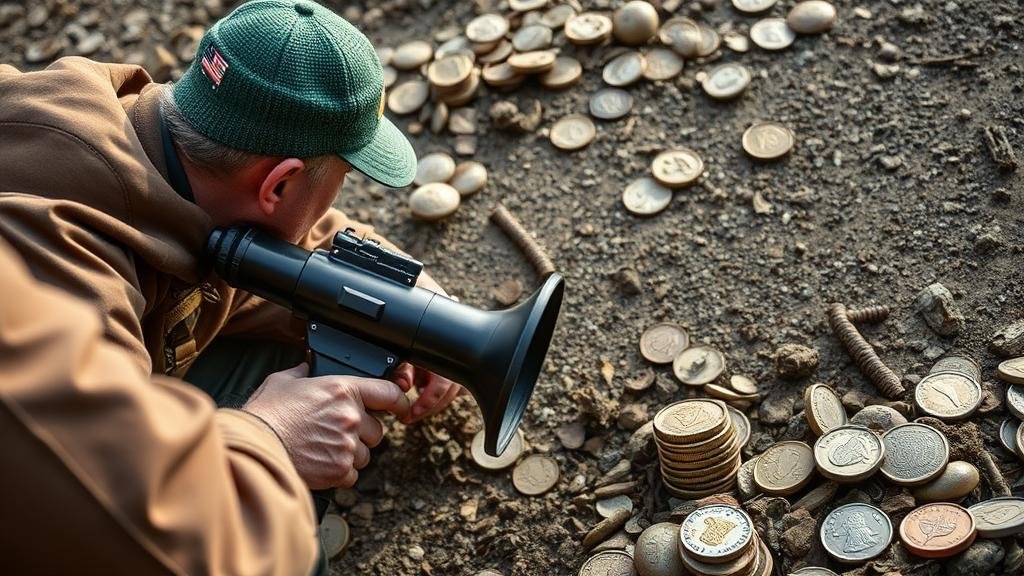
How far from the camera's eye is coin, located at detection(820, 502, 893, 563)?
9.17ft

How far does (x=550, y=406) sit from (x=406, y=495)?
665 mm

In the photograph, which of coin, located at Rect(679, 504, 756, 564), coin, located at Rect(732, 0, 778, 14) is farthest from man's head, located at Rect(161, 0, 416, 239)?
coin, located at Rect(732, 0, 778, 14)

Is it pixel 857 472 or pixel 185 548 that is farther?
pixel 857 472

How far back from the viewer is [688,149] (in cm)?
421

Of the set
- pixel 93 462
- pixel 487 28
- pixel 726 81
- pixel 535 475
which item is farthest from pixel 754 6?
pixel 93 462

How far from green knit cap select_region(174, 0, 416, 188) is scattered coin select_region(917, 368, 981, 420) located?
213 cm

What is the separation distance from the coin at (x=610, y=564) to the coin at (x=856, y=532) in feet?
2.04

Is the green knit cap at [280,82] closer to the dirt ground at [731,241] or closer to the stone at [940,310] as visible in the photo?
the dirt ground at [731,241]

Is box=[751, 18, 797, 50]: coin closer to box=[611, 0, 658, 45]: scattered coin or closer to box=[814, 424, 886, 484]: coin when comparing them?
box=[611, 0, 658, 45]: scattered coin

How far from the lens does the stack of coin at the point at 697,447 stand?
3.02 metres

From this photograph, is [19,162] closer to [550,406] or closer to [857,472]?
[550,406]

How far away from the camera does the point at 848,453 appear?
2979mm

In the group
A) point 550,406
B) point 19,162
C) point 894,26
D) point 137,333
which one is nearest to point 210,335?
point 137,333

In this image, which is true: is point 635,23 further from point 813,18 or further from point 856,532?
point 856,532
